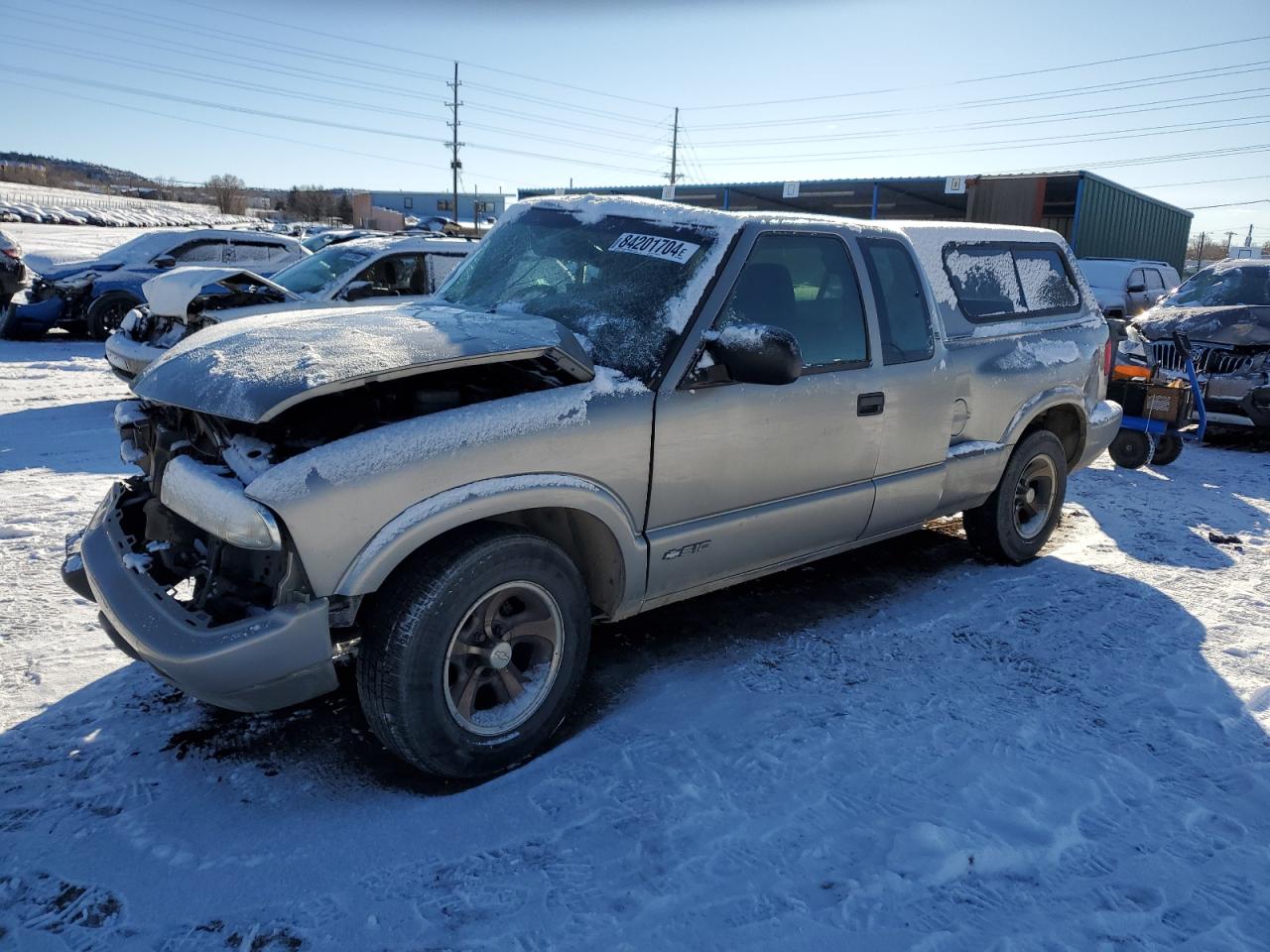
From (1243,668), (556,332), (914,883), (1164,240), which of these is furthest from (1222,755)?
(1164,240)

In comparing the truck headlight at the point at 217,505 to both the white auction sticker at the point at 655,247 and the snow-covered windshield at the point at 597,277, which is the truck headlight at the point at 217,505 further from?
the white auction sticker at the point at 655,247

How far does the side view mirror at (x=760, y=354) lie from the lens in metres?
3.28

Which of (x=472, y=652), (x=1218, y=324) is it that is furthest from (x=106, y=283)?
(x=1218, y=324)

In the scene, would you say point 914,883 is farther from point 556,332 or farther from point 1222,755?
point 556,332

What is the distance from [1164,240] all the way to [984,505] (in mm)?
35373

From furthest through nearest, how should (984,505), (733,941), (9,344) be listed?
1. (9,344)
2. (984,505)
3. (733,941)

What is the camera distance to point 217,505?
265cm

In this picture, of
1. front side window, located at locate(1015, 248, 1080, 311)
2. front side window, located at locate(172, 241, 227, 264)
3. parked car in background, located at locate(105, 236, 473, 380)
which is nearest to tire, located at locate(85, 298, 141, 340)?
front side window, located at locate(172, 241, 227, 264)

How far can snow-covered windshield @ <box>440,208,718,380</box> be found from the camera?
138 inches

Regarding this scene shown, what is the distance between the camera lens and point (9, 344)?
12469mm

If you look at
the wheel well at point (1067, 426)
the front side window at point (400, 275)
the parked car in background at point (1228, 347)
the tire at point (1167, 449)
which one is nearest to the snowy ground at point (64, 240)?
the front side window at point (400, 275)

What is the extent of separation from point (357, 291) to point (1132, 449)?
24.6ft

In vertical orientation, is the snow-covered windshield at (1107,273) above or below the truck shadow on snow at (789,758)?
above

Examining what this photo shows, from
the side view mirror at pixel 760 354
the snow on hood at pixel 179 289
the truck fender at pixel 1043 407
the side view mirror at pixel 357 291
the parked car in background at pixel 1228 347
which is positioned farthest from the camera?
the parked car in background at pixel 1228 347
